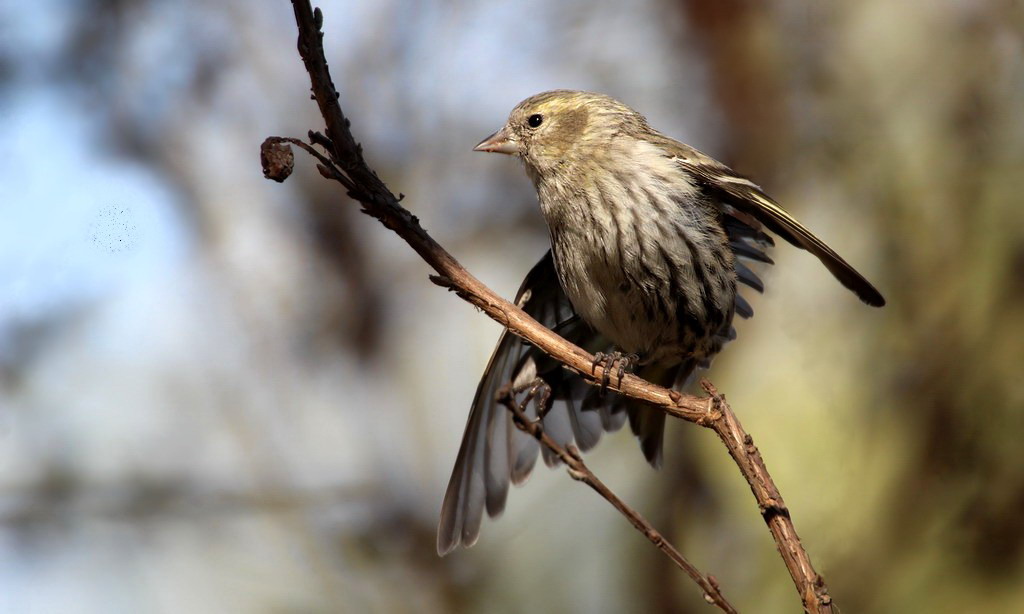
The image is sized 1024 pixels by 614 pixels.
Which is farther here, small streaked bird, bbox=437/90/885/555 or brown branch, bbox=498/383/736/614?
small streaked bird, bbox=437/90/885/555

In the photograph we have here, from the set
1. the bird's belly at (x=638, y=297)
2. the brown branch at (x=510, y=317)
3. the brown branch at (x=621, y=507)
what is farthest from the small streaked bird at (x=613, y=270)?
the brown branch at (x=621, y=507)

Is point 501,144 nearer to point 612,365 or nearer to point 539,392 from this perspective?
point 539,392

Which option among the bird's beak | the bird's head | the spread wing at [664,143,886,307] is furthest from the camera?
the bird's beak

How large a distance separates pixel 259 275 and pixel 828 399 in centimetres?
282

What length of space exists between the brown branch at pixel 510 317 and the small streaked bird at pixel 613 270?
396 millimetres

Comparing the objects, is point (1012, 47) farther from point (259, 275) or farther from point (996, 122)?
point (259, 275)

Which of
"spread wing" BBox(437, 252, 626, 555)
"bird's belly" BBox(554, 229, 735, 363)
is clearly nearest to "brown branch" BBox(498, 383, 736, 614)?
"bird's belly" BBox(554, 229, 735, 363)

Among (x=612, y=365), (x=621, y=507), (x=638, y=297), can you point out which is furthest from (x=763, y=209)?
(x=621, y=507)

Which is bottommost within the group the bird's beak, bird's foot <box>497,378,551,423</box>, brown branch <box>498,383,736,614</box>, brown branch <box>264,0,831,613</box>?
brown branch <box>498,383,736,614</box>

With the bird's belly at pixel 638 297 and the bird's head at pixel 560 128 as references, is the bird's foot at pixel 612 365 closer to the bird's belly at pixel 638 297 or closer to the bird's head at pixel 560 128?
the bird's belly at pixel 638 297

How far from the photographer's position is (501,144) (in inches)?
140

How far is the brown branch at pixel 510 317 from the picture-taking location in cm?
194

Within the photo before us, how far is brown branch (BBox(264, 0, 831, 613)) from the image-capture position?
6.35 ft

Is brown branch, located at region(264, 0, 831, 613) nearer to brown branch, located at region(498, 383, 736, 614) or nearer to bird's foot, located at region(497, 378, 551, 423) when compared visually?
brown branch, located at region(498, 383, 736, 614)
